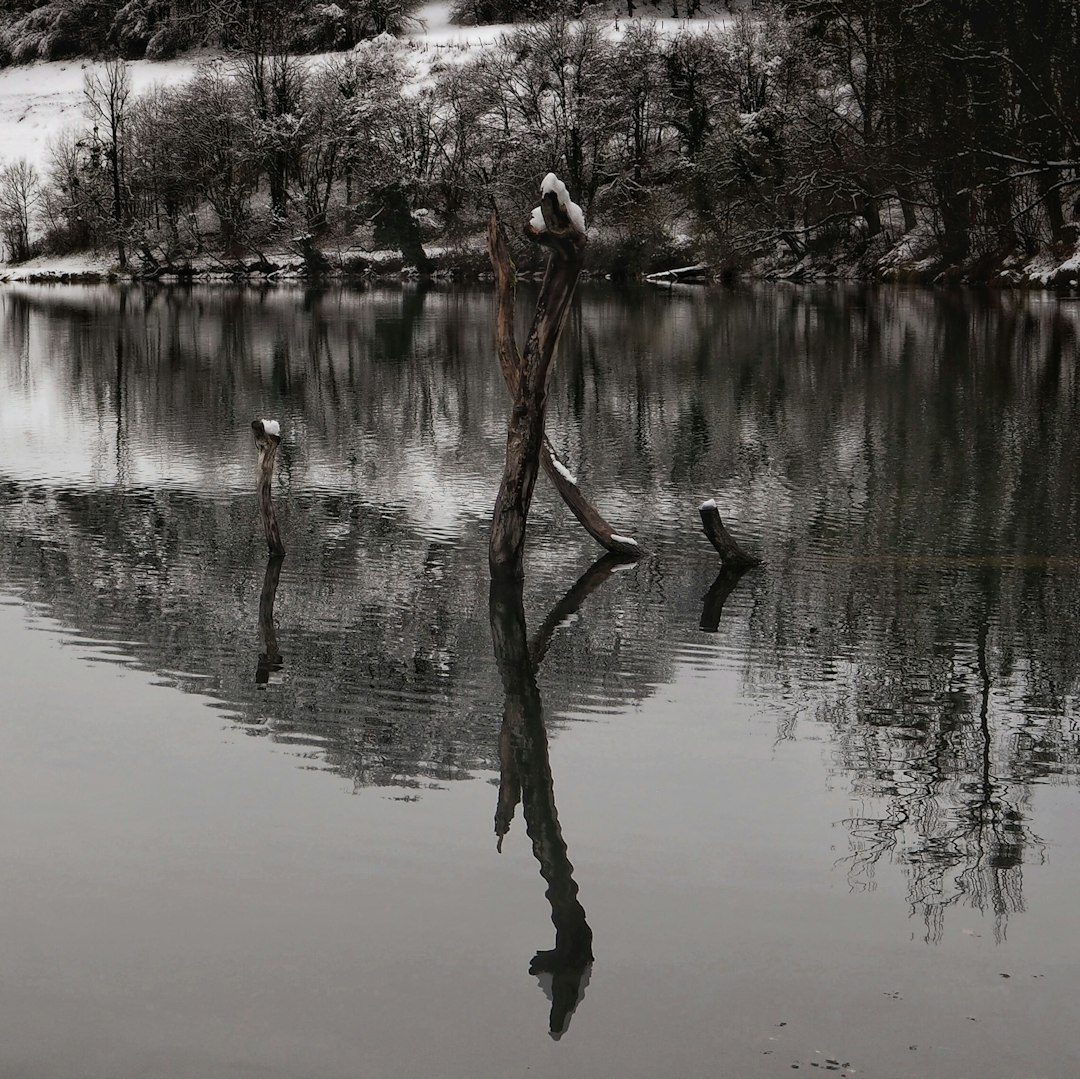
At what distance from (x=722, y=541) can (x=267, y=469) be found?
3881 millimetres

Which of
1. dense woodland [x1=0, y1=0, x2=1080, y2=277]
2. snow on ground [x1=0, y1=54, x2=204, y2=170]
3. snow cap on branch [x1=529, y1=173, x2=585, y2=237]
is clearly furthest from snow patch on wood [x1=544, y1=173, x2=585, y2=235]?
snow on ground [x1=0, y1=54, x2=204, y2=170]

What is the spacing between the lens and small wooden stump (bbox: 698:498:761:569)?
12.9m

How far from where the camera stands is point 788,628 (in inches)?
442

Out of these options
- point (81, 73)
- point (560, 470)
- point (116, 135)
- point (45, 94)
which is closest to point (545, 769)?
point (560, 470)

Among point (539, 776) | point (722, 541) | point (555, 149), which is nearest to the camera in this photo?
point (539, 776)

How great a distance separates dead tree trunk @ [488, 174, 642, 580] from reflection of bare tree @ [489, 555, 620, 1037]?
469mm

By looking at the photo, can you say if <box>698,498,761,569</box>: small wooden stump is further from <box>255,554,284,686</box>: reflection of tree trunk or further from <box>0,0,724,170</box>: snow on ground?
<box>0,0,724,170</box>: snow on ground

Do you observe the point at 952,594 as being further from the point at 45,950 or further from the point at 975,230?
the point at 975,230

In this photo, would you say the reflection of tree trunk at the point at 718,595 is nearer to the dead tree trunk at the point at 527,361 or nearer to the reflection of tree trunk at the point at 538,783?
the reflection of tree trunk at the point at 538,783

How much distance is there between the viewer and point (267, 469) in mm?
13477

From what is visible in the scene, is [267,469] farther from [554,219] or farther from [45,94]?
[45,94]

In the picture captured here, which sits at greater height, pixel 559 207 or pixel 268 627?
pixel 559 207

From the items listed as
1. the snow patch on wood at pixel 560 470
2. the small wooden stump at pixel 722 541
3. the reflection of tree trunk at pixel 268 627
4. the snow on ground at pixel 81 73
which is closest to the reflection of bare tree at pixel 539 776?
the snow patch on wood at pixel 560 470

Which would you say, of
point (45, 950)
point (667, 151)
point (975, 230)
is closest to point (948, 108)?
point (975, 230)
